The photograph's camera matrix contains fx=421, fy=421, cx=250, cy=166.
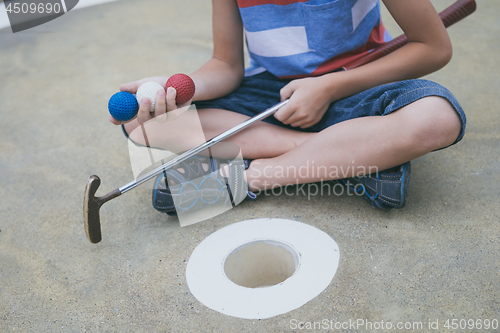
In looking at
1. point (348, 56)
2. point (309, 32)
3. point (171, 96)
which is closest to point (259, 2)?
point (309, 32)

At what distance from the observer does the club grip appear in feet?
3.45

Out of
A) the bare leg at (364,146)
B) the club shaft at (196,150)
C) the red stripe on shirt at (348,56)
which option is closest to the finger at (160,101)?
the club shaft at (196,150)

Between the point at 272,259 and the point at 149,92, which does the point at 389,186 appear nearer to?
the point at 272,259

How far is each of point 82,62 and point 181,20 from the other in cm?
64

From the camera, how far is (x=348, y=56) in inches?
42.4

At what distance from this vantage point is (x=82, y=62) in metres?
1.98

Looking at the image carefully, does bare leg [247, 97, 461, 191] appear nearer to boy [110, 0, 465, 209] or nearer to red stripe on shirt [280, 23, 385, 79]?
boy [110, 0, 465, 209]

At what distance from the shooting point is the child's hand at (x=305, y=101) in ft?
3.21

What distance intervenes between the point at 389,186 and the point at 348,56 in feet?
1.21

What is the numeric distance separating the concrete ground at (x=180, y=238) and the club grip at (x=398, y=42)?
31cm

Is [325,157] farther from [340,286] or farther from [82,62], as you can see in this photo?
[82,62]

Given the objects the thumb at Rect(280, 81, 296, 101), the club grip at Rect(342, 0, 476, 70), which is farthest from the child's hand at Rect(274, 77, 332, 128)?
the club grip at Rect(342, 0, 476, 70)

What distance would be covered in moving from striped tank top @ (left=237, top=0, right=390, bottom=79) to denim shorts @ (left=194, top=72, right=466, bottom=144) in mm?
69

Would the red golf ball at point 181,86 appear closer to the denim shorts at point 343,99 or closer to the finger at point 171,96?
the finger at point 171,96
